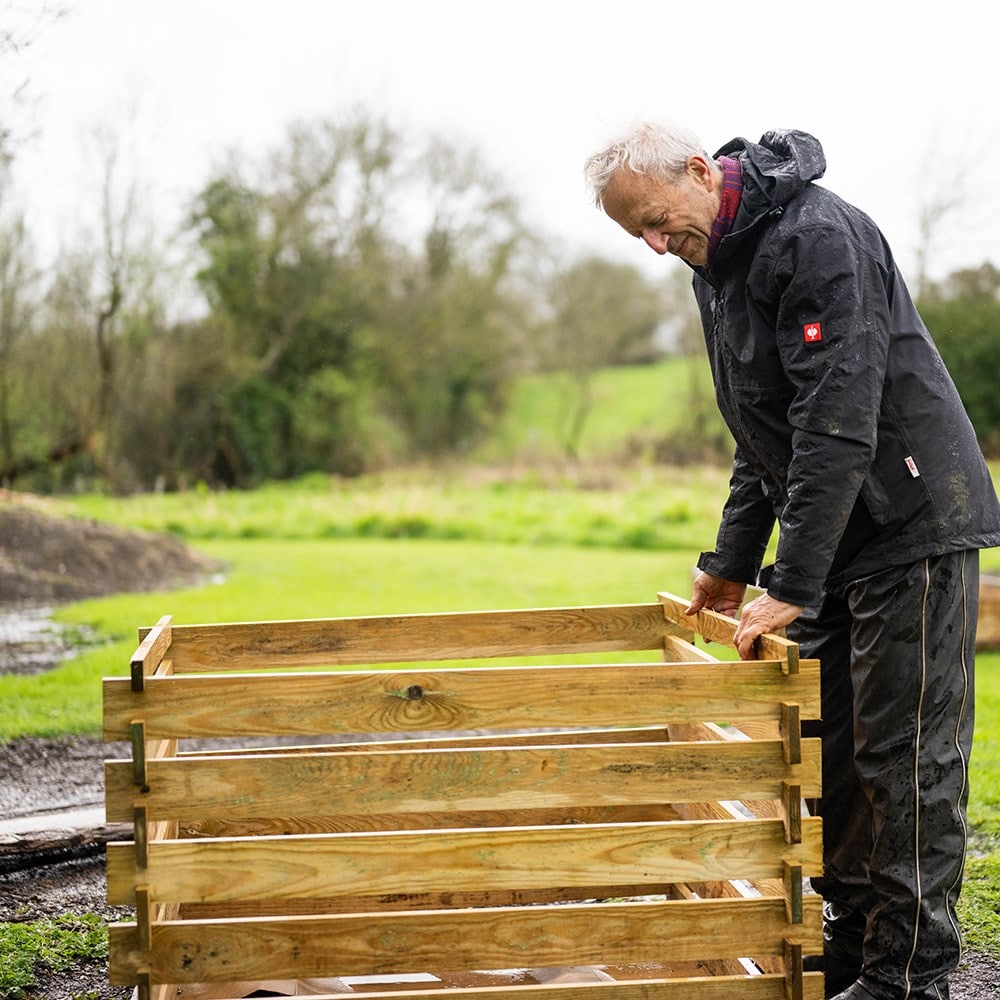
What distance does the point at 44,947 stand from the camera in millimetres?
3592

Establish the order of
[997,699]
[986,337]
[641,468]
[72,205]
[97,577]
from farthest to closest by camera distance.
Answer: [641,468] → [72,205] → [986,337] → [97,577] → [997,699]

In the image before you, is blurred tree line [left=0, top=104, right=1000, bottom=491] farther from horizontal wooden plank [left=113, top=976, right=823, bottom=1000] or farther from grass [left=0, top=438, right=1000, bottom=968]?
horizontal wooden plank [left=113, top=976, right=823, bottom=1000]

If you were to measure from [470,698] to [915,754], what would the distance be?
114cm

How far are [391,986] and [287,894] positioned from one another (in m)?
0.99

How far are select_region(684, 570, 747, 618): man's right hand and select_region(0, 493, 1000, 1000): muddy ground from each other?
1258 millimetres

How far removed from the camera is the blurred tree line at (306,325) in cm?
2172

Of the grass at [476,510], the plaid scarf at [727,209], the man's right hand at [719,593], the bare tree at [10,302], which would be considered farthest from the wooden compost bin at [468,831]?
the bare tree at [10,302]

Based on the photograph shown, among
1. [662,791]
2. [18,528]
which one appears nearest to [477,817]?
[662,791]

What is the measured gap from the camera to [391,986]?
10.5 feet

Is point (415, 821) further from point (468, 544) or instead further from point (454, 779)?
point (468, 544)

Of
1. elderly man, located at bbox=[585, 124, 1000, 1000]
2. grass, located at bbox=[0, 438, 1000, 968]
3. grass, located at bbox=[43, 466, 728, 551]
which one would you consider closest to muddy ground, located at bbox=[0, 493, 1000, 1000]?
grass, located at bbox=[0, 438, 1000, 968]

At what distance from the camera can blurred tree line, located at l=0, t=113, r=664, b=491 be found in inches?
861

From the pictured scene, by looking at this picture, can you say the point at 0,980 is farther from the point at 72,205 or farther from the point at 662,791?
the point at 72,205

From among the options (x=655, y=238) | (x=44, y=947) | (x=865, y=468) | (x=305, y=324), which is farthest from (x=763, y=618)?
(x=305, y=324)
